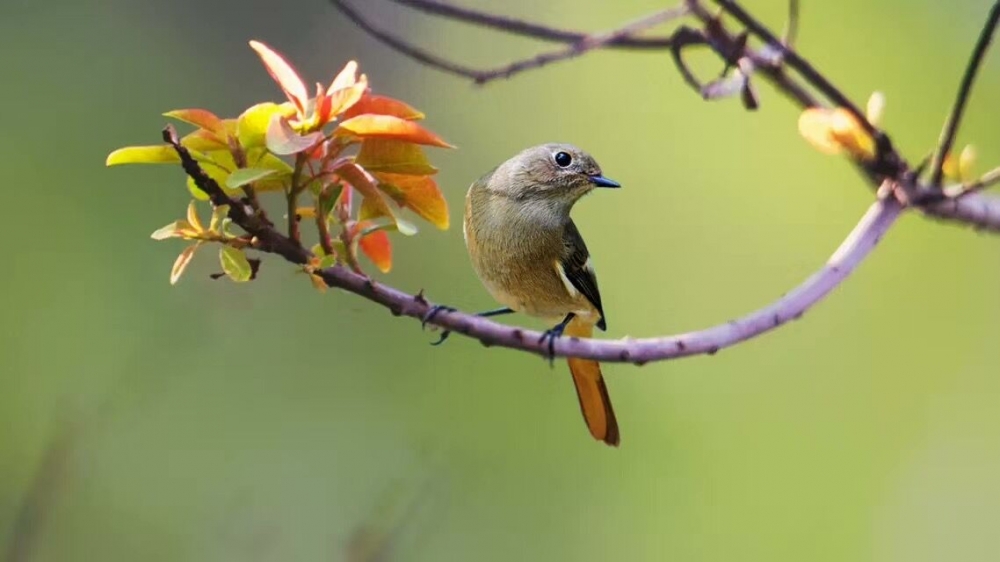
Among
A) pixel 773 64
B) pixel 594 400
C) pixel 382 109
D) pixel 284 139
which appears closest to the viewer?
pixel 284 139

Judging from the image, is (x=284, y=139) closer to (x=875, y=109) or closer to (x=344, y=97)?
(x=344, y=97)

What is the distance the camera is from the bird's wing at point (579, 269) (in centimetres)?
176

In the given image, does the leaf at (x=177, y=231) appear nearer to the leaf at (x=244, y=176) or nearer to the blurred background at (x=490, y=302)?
the leaf at (x=244, y=176)

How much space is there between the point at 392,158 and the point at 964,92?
0.53m

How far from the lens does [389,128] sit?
959 millimetres

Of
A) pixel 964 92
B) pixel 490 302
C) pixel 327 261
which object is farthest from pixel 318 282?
pixel 490 302

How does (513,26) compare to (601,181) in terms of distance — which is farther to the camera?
(601,181)

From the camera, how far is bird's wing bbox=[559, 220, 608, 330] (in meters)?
1.76

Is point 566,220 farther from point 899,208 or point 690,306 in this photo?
point 690,306

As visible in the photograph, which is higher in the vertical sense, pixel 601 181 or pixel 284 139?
pixel 284 139

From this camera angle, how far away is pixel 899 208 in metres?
1.08

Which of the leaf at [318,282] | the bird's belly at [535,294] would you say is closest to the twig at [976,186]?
the leaf at [318,282]

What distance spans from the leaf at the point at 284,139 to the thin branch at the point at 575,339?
6 cm

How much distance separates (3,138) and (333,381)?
4.59 feet
